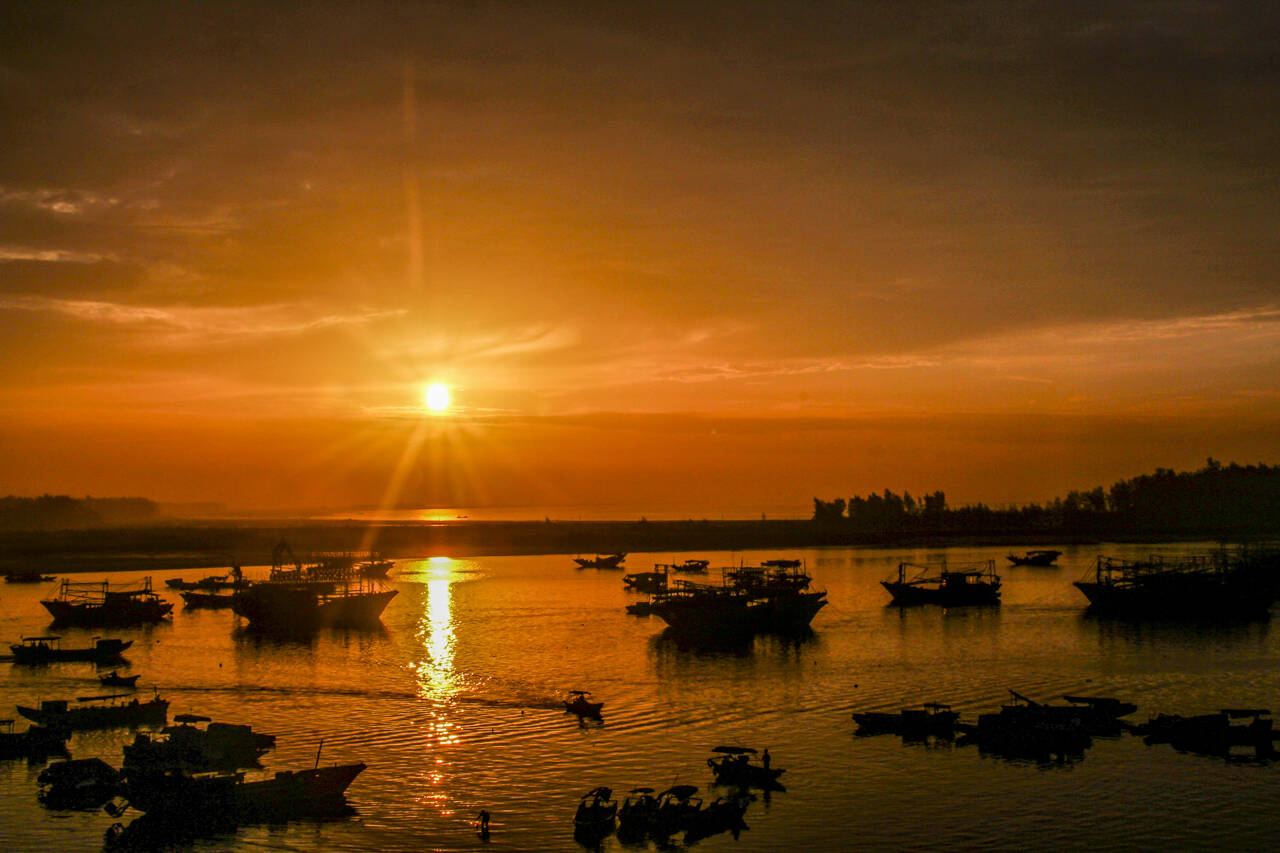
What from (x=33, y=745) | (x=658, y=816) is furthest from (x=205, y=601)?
(x=658, y=816)

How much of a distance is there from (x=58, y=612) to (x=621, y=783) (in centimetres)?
6510

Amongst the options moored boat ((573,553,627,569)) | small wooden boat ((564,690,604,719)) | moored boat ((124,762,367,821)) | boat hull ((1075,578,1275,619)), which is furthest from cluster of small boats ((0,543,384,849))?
moored boat ((573,553,627,569))

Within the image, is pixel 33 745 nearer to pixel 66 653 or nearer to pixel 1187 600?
pixel 66 653

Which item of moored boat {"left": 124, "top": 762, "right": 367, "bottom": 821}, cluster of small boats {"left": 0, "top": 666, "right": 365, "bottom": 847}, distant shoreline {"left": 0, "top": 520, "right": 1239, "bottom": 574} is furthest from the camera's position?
distant shoreline {"left": 0, "top": 520, "right": 1239, "bottom": 574}

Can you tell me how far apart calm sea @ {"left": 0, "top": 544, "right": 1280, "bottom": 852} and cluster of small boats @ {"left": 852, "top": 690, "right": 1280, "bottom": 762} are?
0.99 metres

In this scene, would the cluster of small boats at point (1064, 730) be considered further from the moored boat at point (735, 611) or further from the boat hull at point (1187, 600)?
the boat hull at point (1187, 600)

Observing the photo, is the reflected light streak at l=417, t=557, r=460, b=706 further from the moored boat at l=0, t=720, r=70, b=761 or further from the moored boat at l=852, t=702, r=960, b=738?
the moored boat at l=852, t=702, r=960, b=738

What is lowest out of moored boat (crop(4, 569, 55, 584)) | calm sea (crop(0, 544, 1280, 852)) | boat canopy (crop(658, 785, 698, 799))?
calm sea (crop(0, 544, 1280, 852))

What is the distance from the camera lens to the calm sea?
2864 cm

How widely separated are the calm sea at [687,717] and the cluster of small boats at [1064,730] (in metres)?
0.99

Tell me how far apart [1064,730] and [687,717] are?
15181mm

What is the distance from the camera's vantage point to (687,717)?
42938mm

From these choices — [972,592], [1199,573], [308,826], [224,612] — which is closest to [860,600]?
[972,592]

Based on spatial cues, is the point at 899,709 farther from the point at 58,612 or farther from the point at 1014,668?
the point at 58,612
